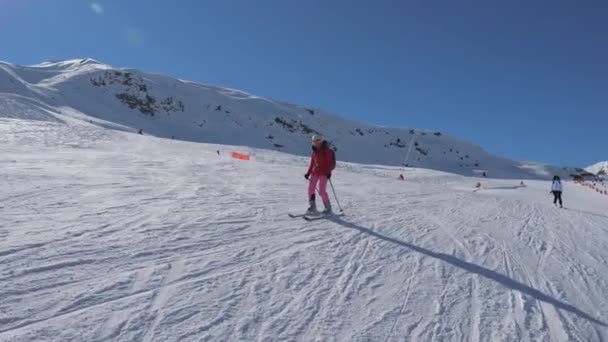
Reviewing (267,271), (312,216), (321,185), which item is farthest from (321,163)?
(267,271)

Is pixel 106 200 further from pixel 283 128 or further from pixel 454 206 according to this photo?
pixel 283 128

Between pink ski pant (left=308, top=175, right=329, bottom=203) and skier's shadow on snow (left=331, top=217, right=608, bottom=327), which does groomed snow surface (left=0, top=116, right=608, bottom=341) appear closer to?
skier's shadow on snow (left=331, top=217, right=608, bottom=327)

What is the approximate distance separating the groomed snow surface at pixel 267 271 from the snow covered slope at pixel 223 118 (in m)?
46.3

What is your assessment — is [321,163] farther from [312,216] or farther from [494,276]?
[494,276]

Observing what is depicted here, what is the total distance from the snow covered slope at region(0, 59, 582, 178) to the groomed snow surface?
152 feet

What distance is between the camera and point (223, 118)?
230ft

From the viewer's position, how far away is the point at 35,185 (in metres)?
10.3

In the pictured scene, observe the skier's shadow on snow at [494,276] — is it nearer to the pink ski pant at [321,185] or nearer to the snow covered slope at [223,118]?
the pink ski pant at [321,185]

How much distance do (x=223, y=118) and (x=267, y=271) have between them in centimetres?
6600

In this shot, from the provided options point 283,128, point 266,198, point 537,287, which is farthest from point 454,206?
point 283,128

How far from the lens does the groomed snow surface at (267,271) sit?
4434 mm

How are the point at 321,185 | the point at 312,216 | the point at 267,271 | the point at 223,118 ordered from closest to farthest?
1. the point at 267,271
2. the point at 312,216
3. the point at 321,185
4. the point at 223,118

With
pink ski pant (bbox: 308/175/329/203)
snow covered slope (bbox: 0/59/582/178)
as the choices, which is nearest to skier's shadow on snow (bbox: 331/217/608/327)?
pink ski pant (bbox: 308/175/329/203)

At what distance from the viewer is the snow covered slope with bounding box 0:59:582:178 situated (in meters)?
59.4
